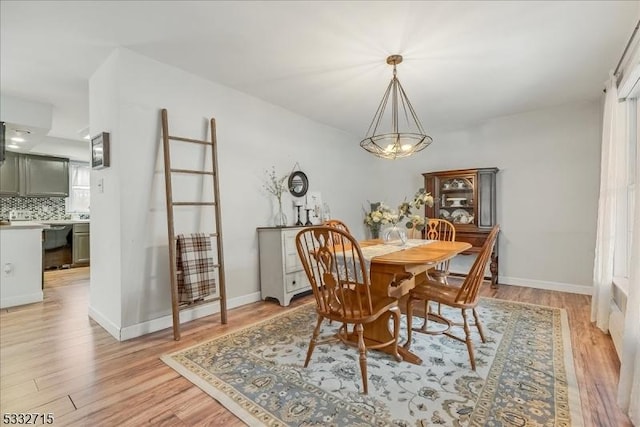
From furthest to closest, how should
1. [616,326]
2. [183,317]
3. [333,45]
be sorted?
[183,317] → [333,45] → [616,326]

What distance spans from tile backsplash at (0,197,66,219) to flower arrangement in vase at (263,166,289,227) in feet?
17.6

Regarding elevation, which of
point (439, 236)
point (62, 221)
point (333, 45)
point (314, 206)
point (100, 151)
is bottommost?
point (439, 236)

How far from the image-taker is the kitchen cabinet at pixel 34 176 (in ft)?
17.1

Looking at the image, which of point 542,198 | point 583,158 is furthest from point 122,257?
point 583,158

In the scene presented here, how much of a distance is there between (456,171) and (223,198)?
10.8 ft

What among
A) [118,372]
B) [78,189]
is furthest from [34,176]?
[118,372]

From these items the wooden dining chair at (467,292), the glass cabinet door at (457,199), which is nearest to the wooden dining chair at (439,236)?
the glass cabinet door at (457,199)

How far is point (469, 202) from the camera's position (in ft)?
14.1

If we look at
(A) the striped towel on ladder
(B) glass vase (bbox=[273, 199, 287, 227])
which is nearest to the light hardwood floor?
(A) the striped towel on ladder

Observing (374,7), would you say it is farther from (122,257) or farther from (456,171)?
(456,171)

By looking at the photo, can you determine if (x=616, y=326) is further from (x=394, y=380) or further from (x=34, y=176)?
(x=34, y=176)

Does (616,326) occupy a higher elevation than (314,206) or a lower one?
lower

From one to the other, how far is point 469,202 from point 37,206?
7.99 metres

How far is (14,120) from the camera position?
11.0ft
